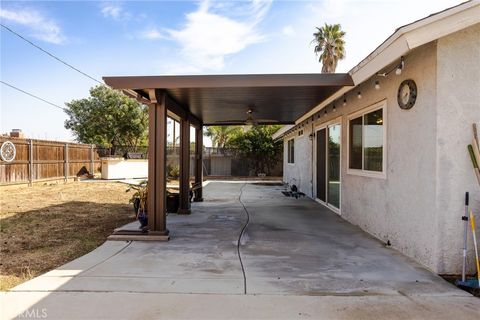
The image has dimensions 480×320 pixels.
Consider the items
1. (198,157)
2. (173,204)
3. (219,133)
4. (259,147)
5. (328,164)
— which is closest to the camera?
(173,204)

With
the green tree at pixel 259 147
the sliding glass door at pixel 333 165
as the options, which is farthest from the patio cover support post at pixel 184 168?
the green tree at pixel 259 147

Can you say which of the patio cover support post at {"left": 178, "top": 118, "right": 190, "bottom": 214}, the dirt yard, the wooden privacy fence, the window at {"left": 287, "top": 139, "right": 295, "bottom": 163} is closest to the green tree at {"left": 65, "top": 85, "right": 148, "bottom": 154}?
the wooden privacy fence

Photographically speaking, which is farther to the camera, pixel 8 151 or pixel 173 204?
pixel 8 151

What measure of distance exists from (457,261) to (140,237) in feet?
15.6

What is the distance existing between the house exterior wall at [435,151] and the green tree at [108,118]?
2737 centimetres

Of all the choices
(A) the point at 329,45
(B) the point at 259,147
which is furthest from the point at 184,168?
(A) the point at 329,45

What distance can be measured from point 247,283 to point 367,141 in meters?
3.95

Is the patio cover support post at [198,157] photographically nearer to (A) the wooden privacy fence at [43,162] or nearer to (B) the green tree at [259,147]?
(A) the wooden privacy fence at [43,162]

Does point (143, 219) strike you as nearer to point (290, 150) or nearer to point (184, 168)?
point (184, 168)

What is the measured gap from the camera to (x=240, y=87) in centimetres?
551

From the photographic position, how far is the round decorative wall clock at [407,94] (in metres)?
4.50

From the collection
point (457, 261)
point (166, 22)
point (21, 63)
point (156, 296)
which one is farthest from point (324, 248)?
point (21, 63)

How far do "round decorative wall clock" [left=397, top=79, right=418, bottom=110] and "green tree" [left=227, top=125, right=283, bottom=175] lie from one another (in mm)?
17671

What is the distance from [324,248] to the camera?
5.25m
